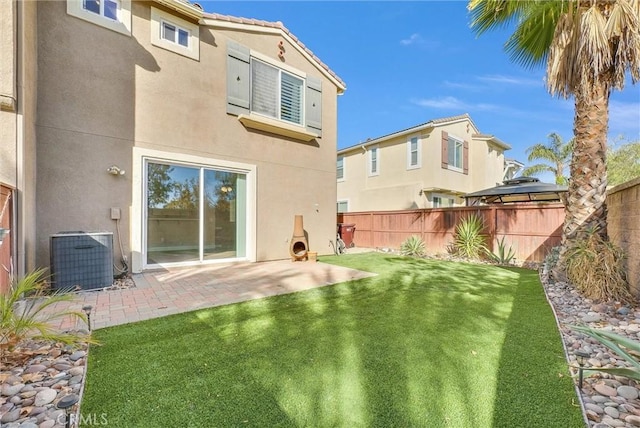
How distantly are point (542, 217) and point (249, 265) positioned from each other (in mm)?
9126

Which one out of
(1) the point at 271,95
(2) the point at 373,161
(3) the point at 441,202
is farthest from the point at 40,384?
(2) the point at 373,161

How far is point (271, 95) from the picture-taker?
9195 millimetres

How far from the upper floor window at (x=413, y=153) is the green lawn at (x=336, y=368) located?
12002 mm

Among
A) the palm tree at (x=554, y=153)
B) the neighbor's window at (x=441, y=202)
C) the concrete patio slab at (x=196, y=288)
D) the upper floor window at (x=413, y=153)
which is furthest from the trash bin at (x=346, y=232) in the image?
the palm tree at (x=554, y=153)

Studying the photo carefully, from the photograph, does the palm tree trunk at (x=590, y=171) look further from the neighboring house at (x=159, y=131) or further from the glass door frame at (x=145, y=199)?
the glass door frame at (x=145, y=199)

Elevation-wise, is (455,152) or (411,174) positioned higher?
(455,152)

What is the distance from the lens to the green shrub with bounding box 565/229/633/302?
4715 mm

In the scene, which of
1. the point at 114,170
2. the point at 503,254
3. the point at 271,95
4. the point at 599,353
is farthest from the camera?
the point at 503,254

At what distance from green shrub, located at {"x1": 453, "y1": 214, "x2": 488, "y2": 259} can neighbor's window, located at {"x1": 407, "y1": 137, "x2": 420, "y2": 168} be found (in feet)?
19.1

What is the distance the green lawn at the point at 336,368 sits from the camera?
214cm

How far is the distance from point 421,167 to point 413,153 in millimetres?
1009

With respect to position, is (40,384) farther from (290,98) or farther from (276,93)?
(290,98)

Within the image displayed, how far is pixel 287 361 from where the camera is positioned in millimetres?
2902

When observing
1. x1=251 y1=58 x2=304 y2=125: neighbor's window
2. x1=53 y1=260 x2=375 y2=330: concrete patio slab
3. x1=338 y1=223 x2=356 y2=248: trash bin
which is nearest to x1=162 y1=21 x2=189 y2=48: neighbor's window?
x1=251 y1=58 x2=304 y2=125: neighbor's window
